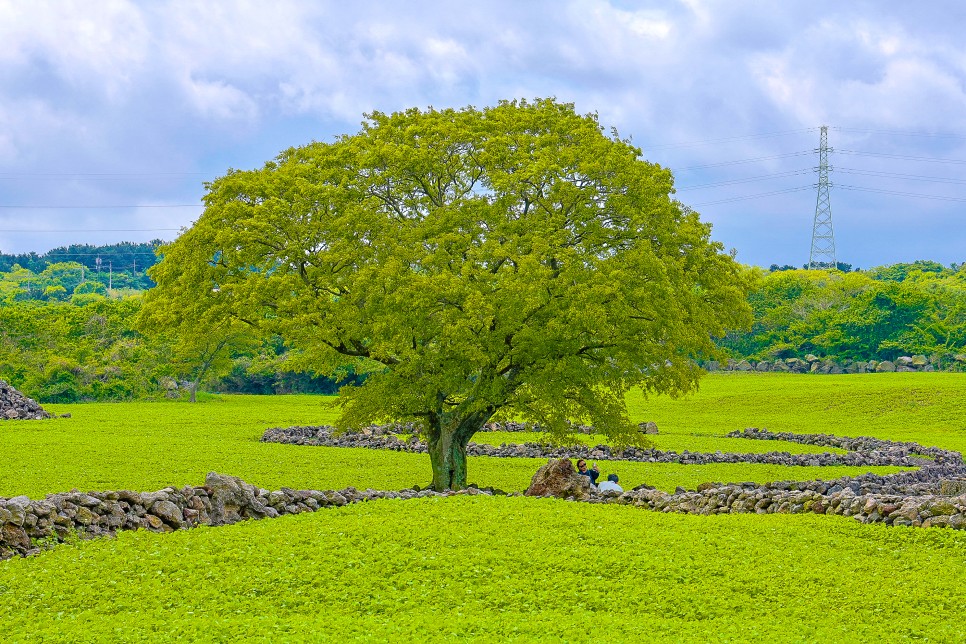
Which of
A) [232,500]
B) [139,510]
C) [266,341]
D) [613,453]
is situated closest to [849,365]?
[266,341]

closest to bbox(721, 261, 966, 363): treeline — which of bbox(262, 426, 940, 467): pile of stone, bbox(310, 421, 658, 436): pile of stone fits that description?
bbox(310, 421, 658, 436): pile of stone

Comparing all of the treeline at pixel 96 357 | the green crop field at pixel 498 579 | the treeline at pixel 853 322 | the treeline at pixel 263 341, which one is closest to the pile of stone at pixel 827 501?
the green crop field at pixel 498 579

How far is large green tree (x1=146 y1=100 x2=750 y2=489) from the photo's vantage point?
25969 mm

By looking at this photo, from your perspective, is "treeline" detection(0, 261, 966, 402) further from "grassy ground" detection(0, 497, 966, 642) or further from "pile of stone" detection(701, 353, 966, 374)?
"grassy ground" detection(0, 497, 966, 642)

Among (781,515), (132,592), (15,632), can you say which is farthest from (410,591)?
(781,515)

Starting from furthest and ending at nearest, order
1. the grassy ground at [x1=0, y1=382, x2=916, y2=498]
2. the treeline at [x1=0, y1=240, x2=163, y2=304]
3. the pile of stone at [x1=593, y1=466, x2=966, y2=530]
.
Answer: the treeline at [x1=0, y1=240, x2=163, y2=304], the grassy ground at [x1=0, y1=382, x2=916, y2=498], the pile of stone at [x1=593, y1=466, x2=966, y2=530]

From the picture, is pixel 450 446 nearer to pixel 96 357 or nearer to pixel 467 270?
pixel 467 270

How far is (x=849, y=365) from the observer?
3708 inches

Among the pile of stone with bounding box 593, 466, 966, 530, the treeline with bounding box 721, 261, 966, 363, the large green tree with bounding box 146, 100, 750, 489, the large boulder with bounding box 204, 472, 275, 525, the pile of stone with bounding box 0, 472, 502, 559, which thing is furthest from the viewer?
the treeline with bounding box 721, 261, 966, 363

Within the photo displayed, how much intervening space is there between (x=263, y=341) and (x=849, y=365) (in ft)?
193

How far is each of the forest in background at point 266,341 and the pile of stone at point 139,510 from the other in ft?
128

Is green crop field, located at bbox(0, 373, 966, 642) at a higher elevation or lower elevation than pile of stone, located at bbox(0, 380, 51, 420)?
lower

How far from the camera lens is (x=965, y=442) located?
45.2m

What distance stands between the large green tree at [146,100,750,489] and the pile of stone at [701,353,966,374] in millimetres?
67788
